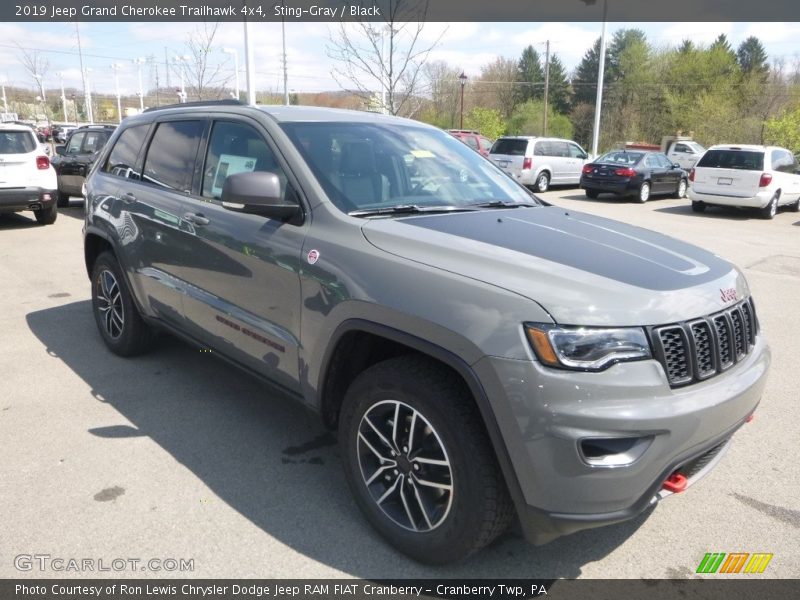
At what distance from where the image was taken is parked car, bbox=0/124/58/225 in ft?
34.9

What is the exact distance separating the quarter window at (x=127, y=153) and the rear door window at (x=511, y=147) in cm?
1639

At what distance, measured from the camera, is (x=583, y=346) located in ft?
6.98

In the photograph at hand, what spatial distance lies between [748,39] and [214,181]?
92.3 meters

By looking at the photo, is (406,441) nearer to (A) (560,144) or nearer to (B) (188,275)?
(B) (188,275)

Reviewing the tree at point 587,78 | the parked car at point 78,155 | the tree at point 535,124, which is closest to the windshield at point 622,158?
the parked car at point 78,155

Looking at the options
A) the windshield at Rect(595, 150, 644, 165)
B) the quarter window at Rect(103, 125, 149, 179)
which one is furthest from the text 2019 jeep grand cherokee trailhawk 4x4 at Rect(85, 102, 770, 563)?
the windshield at Rect(595, 150, 644, 165)

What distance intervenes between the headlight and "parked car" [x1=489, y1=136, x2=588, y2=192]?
17540 mm

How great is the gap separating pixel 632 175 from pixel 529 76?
63.2m

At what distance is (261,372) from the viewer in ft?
11.0

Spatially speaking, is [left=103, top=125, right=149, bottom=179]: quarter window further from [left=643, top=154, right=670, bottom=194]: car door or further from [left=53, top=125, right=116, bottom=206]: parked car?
[left=643, top=154, right=670, bottom=194]: car door

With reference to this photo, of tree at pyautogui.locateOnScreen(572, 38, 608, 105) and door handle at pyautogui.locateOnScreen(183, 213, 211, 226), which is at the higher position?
tree at pyautogui.locateOnScreen(572, 38, 608, 105)

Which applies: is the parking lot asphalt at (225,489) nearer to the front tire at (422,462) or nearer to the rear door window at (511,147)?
the front tire at (422,462)

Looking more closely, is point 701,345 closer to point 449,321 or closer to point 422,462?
point 449,321

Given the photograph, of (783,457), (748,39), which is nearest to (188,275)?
(783,457)
